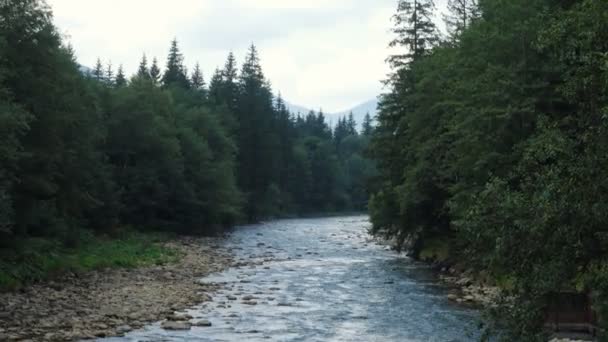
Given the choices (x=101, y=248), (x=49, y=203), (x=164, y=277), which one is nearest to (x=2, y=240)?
(x=49, y=203)

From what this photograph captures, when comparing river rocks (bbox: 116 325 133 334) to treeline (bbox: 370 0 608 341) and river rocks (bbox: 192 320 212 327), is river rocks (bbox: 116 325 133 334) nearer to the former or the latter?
river rocks (bbox: 192 320 212 327)

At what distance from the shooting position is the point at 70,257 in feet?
95.7

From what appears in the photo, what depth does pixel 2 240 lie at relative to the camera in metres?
25.0

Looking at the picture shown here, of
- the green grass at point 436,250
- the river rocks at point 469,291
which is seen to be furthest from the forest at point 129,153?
the river rocks at point 469,291

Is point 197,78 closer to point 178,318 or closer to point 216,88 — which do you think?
point 216,88

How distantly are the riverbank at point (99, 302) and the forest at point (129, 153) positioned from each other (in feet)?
6.47

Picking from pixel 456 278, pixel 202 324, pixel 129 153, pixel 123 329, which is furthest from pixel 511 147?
pixel 129 153

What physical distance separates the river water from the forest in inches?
311

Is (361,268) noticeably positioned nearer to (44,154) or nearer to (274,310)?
(274,310)

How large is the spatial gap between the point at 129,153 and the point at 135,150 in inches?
29.7

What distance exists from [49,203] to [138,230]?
65.6 feet

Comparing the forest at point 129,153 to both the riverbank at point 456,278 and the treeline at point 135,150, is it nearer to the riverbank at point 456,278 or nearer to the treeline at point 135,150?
the treeline at point 135,150

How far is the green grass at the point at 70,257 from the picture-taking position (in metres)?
23.8

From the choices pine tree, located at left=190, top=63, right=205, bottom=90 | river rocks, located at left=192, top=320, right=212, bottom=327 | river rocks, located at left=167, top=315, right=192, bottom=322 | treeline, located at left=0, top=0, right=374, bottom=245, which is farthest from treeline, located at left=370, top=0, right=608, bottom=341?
pine tree, located at left=190, top=63, right=205, bottom=90
